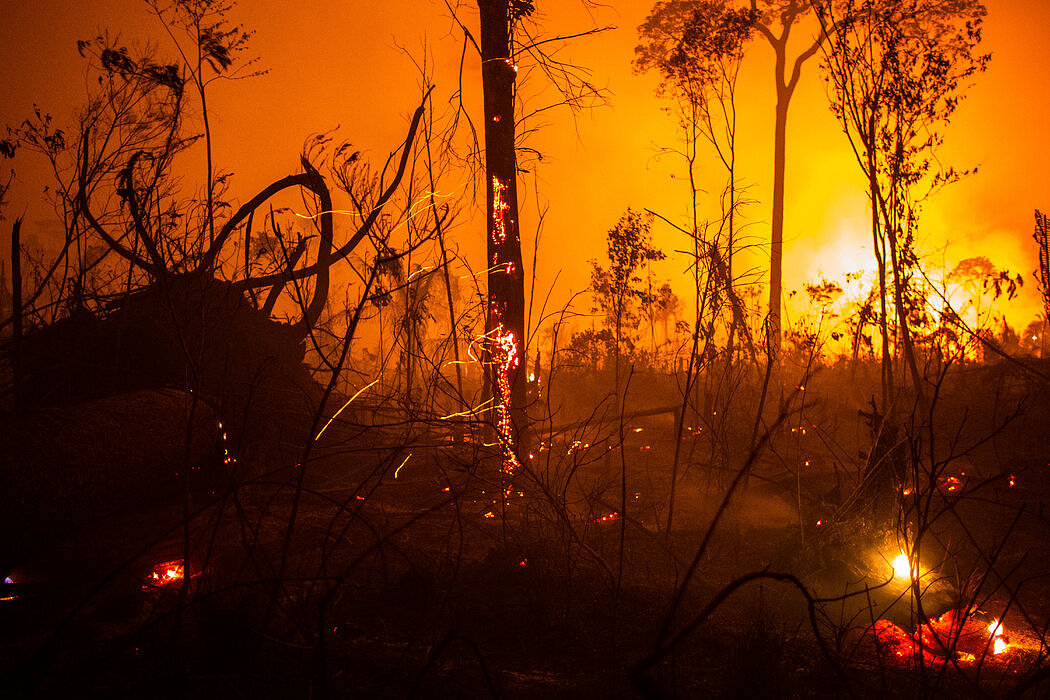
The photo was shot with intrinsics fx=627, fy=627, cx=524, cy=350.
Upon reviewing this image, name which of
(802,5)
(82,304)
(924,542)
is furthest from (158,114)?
(802,5)

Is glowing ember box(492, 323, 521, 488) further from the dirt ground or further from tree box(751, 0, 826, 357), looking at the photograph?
tree box(751, 0, 826, 357)

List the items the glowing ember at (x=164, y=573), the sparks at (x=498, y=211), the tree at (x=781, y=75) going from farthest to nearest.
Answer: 1. the tree at (x=781, y=75)
2. the sparks at (x=498, y=211)
3. the glowing ember at (x=164, y=573)

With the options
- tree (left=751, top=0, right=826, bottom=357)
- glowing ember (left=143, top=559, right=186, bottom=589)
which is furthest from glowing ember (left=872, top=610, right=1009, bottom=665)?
tree (left=751, top=0, right=826, bottom=357)

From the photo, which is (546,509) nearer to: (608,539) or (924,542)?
(608,539)

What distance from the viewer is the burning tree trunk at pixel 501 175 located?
581cm

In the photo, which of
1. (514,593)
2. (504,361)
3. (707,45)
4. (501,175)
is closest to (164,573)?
(514,593)

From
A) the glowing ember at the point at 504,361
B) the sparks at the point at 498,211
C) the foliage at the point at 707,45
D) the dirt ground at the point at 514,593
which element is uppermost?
the foliage at the point at 707,45

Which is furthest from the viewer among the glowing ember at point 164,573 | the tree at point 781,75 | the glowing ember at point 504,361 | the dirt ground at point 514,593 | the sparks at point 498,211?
the tree at point 781,75

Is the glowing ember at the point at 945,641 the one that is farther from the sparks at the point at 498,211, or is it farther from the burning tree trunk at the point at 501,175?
the sparks at the point at 498,211

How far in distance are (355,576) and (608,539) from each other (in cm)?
185

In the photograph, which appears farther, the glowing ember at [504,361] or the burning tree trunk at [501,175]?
the burning tree trunk at [501,175]

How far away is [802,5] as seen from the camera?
15.5 metres

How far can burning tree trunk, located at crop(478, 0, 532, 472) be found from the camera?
581cm

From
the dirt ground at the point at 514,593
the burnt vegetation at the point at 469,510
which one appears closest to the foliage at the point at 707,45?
the burnt vegetation at the point at 469,510
